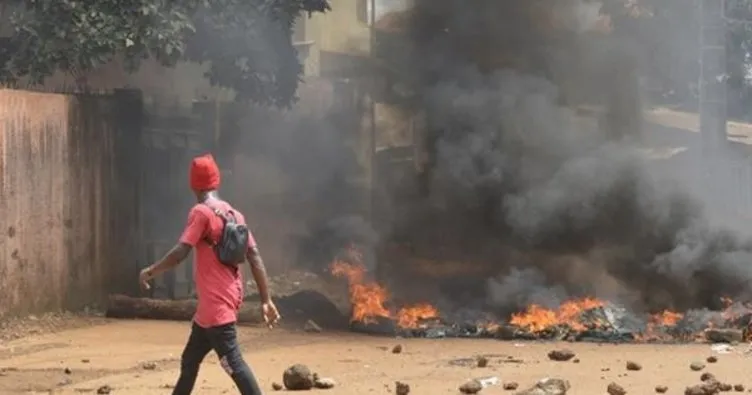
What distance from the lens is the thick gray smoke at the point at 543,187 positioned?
13703mm

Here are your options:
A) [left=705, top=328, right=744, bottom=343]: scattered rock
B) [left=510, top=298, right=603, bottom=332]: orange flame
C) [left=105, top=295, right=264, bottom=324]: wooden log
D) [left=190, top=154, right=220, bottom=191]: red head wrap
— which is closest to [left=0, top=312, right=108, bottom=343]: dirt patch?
[left=105, top=295, right=264, bottom=324]: wooden log

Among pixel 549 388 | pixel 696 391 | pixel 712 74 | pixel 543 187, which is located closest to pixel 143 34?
pixel 543 187

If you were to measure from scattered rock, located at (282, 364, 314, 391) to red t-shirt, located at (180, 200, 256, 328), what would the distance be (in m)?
1.58

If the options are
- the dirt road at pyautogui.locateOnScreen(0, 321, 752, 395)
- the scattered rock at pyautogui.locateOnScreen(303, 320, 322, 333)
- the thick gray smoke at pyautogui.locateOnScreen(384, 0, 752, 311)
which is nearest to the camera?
the dirt road at pyautogui.locateOnScreen(0, 321, 752, 395)

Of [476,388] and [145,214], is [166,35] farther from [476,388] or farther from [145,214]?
[476,388]

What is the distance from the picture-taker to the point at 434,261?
51.5 feet

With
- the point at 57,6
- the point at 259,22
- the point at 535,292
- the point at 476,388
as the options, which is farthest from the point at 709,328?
the point at 57,6

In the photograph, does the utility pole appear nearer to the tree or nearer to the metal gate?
the tree

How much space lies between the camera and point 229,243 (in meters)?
6.77

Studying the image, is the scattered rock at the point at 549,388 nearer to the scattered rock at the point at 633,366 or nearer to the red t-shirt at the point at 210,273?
the scattered rock at the point at 633,366

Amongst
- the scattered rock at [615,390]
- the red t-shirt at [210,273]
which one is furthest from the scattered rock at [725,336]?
the red t-shirt at [210,273]

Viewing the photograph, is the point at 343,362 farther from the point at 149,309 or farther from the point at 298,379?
the point at 149,309

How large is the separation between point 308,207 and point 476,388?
10.0 metres

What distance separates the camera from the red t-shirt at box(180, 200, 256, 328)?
6.72 meters
